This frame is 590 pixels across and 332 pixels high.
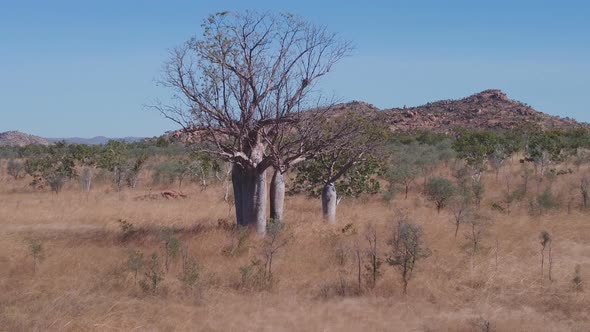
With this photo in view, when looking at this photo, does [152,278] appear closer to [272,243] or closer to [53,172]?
[272,243]

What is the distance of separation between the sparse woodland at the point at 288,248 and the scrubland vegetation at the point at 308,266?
3 cm

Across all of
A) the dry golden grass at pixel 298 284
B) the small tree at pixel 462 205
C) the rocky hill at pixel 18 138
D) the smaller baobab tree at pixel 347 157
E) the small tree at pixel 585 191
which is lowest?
the dry golden grass at pixel 298 284

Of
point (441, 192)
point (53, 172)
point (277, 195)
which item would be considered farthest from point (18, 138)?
point (277, 195)

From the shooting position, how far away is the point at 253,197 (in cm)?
1009

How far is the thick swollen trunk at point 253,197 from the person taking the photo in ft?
33.1

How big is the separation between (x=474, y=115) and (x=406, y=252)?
182 ft

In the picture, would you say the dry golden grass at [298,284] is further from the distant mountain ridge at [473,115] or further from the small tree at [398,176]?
the distant mountain ridge at [473,115]

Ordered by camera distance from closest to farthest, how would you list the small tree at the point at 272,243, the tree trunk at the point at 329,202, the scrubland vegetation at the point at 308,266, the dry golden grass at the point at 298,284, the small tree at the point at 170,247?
the dry golden grass at the point at 298,284
the scrubland vegetation at the point at 308,266
the small tree at the point at 272,243
the small tree at the point at 170,247
the tree trunk at the point at 329,202

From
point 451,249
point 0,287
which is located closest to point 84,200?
point 0,287

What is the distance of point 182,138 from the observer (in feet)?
34.8

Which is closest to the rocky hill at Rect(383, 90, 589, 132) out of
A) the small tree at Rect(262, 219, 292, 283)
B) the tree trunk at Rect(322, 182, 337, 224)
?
the tree trunk at Rect(322, 182, 337, 224)

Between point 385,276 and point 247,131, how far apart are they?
12.0 feet

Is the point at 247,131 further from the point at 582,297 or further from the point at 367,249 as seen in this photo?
the point at 582,297

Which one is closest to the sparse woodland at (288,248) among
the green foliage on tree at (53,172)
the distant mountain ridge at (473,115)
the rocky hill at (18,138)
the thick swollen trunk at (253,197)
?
the thick swollen trunk at (253,197)
